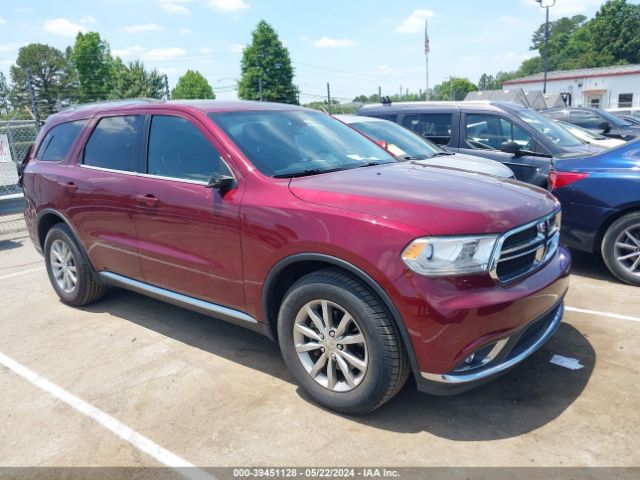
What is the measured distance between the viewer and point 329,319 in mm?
3053

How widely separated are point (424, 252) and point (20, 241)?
318 inches

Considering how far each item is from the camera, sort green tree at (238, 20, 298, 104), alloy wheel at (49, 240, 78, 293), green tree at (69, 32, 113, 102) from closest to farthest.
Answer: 1. alloy wheel at (49, 240, 78, 293)
2. green tree at (238, 20, 298, 104)
3. green tree at (69, 32, 113, 102)

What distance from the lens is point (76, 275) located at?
5.01 meters

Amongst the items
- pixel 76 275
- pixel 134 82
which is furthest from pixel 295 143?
pixel 134 82

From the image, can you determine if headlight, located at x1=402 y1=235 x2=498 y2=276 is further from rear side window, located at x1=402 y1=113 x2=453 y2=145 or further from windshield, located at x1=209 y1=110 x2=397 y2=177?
rear side window, located at x1=402 y1=113 x2=453 y2=145

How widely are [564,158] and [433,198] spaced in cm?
347

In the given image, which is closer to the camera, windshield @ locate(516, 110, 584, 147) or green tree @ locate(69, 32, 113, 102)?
windshield @ locate(516, 110, 584, 147)

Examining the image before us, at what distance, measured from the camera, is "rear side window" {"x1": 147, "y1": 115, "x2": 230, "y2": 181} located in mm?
3707

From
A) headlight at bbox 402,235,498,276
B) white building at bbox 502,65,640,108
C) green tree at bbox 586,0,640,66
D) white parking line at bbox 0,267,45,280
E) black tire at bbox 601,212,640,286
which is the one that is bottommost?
white parking line at bbox 0,267,45,280

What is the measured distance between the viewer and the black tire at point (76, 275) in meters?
4.89

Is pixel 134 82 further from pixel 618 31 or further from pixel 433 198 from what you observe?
pixel 618 31

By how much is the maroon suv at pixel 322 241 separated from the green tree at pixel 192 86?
227 ft

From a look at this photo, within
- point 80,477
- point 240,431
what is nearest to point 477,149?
point 240,431

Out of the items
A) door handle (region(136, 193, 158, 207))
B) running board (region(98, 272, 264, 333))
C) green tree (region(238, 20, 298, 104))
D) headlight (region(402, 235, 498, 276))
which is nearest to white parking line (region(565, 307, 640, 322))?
headlight (region(402, 235, 498, 276))
